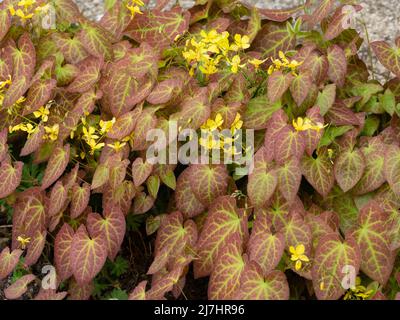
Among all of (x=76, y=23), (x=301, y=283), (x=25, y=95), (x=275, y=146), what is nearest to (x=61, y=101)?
(x=25, y=95)

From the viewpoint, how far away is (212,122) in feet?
7.56

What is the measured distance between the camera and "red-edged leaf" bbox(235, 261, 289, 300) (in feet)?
6.75

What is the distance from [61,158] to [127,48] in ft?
1.52

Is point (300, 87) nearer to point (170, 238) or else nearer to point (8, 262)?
point (170, 238)

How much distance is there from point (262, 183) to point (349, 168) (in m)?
0.30

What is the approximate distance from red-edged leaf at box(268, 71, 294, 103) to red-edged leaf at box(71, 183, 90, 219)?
61cm

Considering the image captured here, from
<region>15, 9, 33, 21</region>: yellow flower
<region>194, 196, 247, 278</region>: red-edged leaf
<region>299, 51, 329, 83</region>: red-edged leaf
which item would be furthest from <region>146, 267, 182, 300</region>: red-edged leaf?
<region>15, 9, 33, 21</region>: yellow flower

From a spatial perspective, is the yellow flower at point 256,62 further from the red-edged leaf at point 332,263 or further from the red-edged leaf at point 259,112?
the red-edged leaf at point 332,263

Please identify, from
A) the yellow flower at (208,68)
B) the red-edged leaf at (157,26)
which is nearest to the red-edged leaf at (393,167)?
the yellow flower at (208,68)

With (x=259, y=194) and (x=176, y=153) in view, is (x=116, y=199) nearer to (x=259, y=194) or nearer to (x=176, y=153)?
(x=176, y=153)

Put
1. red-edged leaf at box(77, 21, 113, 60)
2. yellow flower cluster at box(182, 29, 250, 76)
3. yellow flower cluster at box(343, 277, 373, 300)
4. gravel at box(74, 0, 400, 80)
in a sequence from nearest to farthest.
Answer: yellow flower cluster at box(343, 277, 373, 300) → yellow flower cluster at box(182, 29, 250, 76) → red-edged leaf at box(77, 21, 113, 60) → gravel at box(74, 0, 400, 80)

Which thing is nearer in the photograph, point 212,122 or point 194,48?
point 212,122

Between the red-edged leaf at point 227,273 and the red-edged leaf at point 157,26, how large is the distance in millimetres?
800

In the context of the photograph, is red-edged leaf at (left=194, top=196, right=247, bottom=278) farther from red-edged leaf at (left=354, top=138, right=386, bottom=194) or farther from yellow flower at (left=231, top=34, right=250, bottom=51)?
yellow flower at (left=231, top=34, right=250, bottom=51)
